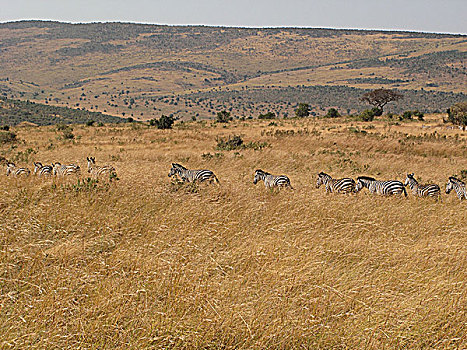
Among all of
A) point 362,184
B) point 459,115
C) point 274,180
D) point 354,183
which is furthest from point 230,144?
point 459,115

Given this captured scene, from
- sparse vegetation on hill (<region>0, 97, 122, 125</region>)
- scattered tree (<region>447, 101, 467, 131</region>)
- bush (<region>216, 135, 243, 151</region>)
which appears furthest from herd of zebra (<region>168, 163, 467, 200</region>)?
sparse vegetation on hill (<region>0, 97, 122, 125</region>)

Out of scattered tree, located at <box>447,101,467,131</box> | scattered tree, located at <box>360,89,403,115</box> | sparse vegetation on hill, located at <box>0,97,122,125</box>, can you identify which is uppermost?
scattered tree, located at <box>360,89,403,115</box>

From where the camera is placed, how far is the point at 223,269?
13.2 feet

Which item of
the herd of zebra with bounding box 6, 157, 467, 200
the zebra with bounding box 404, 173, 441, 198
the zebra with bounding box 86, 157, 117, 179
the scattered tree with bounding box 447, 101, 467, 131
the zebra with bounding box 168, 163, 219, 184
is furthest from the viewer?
the scattered tree with bounding box 447, 101, 467, 131

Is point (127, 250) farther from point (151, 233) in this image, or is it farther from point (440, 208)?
point (440, 208)

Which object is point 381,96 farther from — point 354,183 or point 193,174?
point 193,174

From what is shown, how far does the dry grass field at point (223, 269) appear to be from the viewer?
305 cm

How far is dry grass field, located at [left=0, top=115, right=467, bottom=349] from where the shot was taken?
3.05 metres

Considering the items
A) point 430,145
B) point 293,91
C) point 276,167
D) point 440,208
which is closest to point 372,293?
point 440,208

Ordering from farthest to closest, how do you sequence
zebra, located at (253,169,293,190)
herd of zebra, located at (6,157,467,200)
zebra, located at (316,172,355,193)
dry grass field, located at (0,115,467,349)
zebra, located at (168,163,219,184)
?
1. zebra, located at (168,163,219,184)
2. zebra, located at (253,169,293,190)
3. zebra, located at (316,172,355,193)
4. herd of zebra, located at (6,157,467,200)
5. dry grass field, located at (0,115,467,349)

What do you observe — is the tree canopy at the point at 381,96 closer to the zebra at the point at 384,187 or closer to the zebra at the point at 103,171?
the zebra at the point at 384,187

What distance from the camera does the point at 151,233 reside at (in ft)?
16.7

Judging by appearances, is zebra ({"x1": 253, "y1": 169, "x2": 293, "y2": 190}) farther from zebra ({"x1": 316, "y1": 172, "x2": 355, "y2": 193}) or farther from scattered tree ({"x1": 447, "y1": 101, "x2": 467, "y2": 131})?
scattered tree ({"x1": 447, "y1": 101, "x2": 467, "y2": 131})

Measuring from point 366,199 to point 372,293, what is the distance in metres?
4.09
